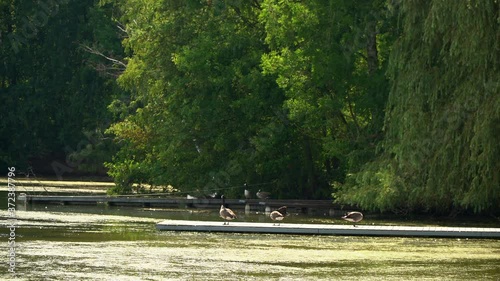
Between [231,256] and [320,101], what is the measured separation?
15744 mm

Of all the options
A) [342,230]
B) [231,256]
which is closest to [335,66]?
[342,230]

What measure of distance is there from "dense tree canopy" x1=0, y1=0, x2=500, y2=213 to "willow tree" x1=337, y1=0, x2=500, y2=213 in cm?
4

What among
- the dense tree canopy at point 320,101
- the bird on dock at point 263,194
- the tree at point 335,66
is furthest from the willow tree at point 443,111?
the bird on dock at point 263,194

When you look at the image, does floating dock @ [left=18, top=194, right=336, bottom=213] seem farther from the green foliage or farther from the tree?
the green foliage

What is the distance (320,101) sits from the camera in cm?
4216

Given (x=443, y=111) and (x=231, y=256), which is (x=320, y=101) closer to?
(x=443, y=111)

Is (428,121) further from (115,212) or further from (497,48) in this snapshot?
(115,212)

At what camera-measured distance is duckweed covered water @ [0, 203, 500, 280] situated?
78.3 feet

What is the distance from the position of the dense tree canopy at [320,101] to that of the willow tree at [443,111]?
39 mm

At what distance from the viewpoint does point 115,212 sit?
139 ft

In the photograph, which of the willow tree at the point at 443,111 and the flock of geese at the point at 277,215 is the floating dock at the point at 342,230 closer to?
the flock of geese at the point at 277,215

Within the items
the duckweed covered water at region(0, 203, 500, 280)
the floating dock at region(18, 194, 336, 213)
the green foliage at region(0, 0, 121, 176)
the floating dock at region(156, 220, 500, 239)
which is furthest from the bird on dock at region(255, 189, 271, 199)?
the green foliage at region(0, 0, 121, 176)

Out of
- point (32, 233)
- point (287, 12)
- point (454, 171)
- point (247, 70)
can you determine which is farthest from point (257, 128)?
point (32, 233)

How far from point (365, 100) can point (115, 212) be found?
8.68 metres
